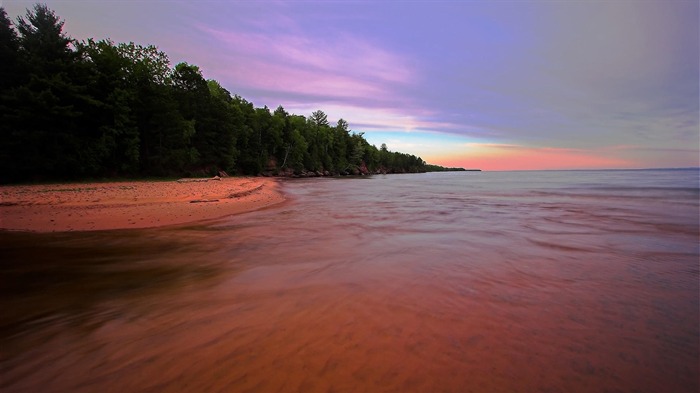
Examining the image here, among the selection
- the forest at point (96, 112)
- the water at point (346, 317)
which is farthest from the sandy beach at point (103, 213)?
the forest at point (96, 112)

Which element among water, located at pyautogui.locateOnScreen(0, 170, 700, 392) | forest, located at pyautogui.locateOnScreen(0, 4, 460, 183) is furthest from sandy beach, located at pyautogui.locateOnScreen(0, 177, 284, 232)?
forest, located at pyautogui.locateOnScreen(0, 4, 460, 183)

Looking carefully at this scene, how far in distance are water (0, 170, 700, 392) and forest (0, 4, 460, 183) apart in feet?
74.0

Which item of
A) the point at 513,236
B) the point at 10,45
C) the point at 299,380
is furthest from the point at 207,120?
the point at 299,380

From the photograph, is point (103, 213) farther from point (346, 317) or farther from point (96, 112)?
point (96, 112)

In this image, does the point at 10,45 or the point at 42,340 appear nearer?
the point at 42,340

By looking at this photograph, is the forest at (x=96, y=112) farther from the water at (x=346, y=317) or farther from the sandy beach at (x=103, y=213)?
the water at (x=346, y=317)

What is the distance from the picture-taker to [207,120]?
44156mm

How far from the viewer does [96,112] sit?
27719 mm

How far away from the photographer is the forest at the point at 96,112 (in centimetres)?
2225

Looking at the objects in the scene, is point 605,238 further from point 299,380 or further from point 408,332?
point 299,380

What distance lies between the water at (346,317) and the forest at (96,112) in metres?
22.5

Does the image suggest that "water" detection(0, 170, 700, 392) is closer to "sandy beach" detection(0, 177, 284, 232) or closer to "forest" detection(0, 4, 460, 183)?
"sandy beach" detection(0, 177, 284, 232)

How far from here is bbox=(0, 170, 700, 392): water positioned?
247 centimetres

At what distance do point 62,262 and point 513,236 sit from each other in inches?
422
